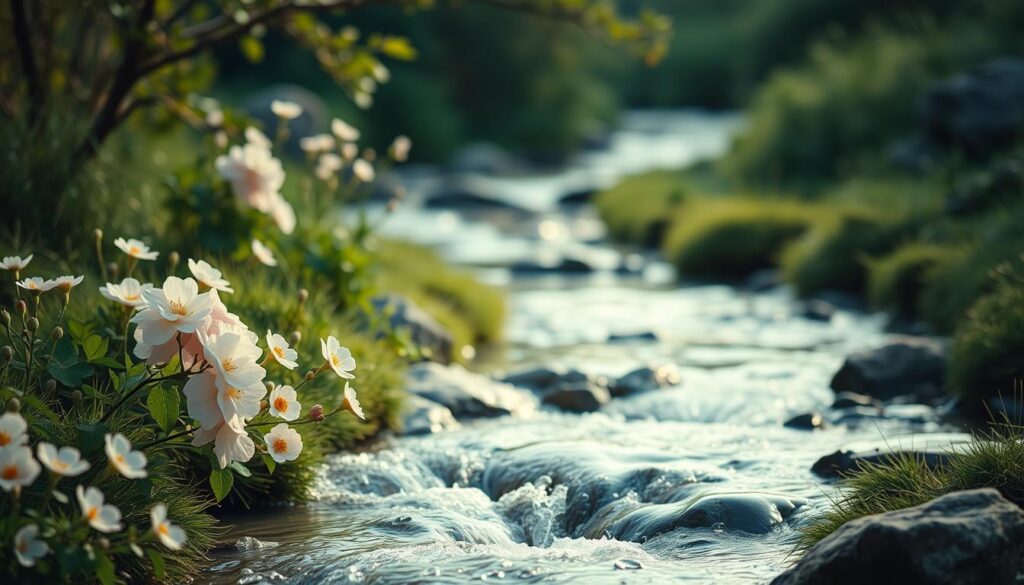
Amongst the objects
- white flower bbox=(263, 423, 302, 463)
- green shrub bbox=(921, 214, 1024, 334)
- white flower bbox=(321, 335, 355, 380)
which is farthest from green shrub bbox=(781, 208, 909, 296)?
white flower bbox=(263, 423, 302, 463)

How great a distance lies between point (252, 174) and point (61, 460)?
2.83m

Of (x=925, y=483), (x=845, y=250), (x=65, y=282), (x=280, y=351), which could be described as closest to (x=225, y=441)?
(x=280, y=351)

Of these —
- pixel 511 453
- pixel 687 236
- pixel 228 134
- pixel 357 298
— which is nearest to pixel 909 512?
pixel 511 453

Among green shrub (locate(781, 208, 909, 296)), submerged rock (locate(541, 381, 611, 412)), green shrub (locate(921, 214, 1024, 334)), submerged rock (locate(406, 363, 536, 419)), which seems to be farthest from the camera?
green shrub (locate(781, 208, 909, 296))

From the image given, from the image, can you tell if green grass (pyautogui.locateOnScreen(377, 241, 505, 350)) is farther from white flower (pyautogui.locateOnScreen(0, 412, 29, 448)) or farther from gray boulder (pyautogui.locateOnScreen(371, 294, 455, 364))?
white flower (pyautogui.locateOnScreen(0, 412, 29, 448))

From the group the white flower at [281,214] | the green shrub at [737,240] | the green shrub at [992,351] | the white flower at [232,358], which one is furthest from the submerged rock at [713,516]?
the green shrub at [737,240]

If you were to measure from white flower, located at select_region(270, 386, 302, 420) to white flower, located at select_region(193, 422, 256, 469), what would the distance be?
11cm

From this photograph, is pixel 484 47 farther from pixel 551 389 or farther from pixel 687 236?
pixel 551 389

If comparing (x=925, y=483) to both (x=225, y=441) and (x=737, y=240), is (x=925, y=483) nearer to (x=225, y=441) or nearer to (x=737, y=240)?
(x=225, y=441)

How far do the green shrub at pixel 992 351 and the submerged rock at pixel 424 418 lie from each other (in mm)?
2478

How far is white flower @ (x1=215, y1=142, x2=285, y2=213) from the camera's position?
501cm

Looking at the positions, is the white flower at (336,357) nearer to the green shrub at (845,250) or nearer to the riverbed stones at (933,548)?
the riverbed stones at (933,548)

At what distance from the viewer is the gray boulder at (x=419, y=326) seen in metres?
6.43

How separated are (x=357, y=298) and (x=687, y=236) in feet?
18.8
